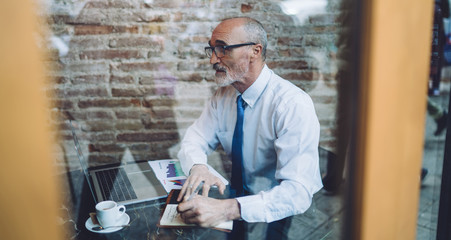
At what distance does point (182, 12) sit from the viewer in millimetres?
1688

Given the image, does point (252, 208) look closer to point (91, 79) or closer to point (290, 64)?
point (290, 64)

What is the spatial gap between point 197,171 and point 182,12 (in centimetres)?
94

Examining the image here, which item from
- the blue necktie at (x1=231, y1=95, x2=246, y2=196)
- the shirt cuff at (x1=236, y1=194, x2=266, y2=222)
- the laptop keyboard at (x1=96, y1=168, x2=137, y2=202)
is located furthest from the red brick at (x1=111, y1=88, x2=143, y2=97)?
the shirt cuff at (x1=236, y1=194, x2=266, y2=222)

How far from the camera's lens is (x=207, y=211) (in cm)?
98

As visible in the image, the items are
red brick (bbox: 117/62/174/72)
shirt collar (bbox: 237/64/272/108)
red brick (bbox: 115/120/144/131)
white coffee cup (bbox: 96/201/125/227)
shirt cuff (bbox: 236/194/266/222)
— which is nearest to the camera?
white coffee cup (bbox: 96/201/125/227)

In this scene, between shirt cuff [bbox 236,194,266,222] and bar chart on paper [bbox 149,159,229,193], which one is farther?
bar chart on paper [bbox 149,159,229,193]

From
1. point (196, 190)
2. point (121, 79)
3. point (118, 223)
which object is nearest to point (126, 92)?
point (121, 79)

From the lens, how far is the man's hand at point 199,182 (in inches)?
44.9

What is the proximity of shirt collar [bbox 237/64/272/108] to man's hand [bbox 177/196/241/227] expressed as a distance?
541mm

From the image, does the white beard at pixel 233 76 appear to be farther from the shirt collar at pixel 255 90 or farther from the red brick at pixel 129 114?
the red brick at pixel 129 114

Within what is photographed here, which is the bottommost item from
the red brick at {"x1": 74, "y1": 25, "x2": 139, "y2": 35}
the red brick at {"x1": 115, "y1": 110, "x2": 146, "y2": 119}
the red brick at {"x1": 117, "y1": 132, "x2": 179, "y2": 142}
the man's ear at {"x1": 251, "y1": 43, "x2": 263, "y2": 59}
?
the red brick at {"x1": 117, "y1": 132, "x2": 179, "y2": 142}

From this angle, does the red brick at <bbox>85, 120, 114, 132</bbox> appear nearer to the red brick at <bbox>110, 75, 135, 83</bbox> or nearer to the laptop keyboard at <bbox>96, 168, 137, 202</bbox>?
the red brick at <bbox>110, 75, 135, 83</bbox>

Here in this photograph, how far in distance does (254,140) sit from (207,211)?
1.69ft

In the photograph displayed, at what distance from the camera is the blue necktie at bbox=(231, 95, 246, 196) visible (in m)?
1.43
